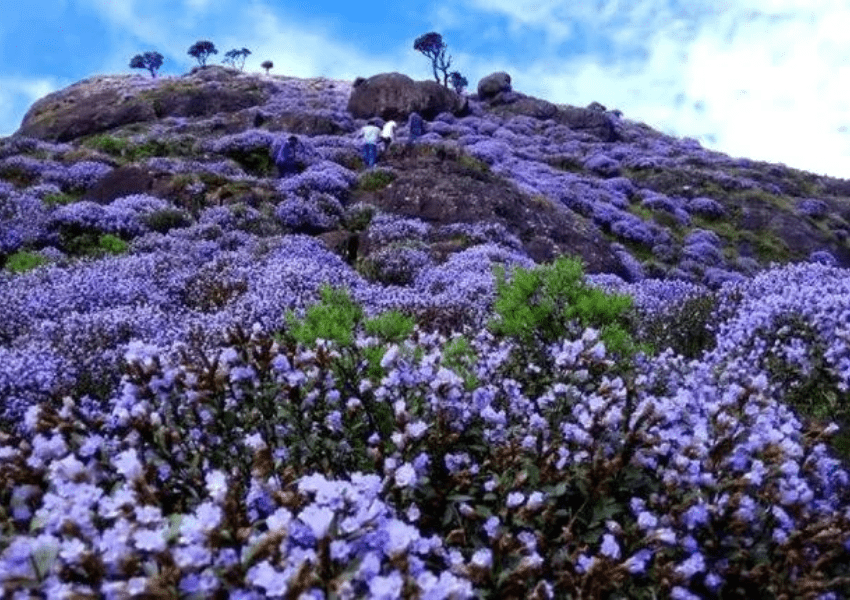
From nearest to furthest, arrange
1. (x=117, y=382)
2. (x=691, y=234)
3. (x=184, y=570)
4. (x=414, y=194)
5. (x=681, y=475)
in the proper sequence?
1. (x=184, y=570)
2. (x=681, y=475)
3. (x=117, y=382)
4. (x=414, y=194)
5. (x=691, y=234)

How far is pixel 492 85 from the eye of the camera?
61.4m

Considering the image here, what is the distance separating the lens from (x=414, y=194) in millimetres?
22266

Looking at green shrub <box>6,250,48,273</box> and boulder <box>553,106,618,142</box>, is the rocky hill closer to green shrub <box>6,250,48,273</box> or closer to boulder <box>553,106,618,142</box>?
boulder <box>553,106,618,142</box>

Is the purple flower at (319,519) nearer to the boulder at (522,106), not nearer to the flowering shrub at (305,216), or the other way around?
the flowering shrub at (305,216)

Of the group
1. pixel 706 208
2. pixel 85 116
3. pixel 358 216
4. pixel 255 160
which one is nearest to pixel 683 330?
pixel 358 216

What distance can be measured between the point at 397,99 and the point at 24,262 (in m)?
36.4

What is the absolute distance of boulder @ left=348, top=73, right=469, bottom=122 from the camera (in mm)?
49406

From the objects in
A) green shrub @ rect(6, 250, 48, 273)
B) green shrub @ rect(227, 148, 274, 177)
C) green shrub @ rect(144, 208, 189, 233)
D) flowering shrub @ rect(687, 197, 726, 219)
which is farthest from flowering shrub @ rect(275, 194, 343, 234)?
flowering shrub @ rect(687, 197, 726, 219)

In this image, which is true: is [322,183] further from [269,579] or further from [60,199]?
[269,579]

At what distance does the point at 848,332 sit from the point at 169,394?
5.98 meters

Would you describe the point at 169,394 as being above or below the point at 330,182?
below

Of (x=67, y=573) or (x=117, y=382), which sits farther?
(x=117, y=382)

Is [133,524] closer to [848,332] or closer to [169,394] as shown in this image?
[169,394]

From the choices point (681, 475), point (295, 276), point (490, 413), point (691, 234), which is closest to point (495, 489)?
point (490, 413)
